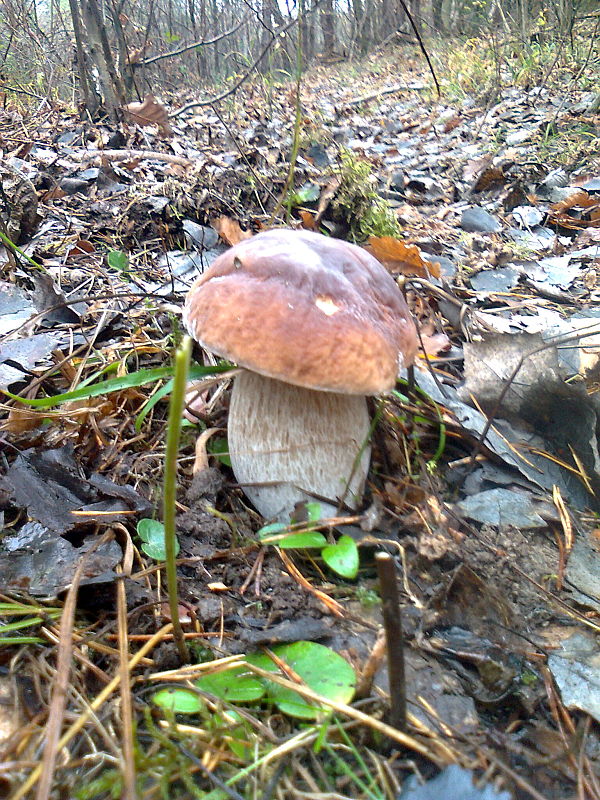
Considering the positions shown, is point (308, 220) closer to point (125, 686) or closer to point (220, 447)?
point (220, 447)

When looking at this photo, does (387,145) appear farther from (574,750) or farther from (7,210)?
(574,750)

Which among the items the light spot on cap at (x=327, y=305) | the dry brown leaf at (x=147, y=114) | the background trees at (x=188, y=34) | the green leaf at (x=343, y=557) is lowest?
the green leaf at (x=343, y=557)

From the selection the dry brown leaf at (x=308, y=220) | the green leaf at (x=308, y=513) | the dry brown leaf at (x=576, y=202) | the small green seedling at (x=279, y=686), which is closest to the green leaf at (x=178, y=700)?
the small green seedling at (x=279, y=686)

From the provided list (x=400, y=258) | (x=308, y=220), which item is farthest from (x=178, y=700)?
(x=308, y=220)

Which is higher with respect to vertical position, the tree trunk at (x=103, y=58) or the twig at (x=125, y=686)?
the tree trunk at (x=103, y=58)

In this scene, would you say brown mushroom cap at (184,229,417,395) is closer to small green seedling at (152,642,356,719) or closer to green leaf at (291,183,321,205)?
small green seedling at (152,642,356,719)

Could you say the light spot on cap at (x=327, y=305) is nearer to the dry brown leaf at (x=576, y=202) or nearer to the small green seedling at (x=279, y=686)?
the small green seedling at (x=279, y=686)
